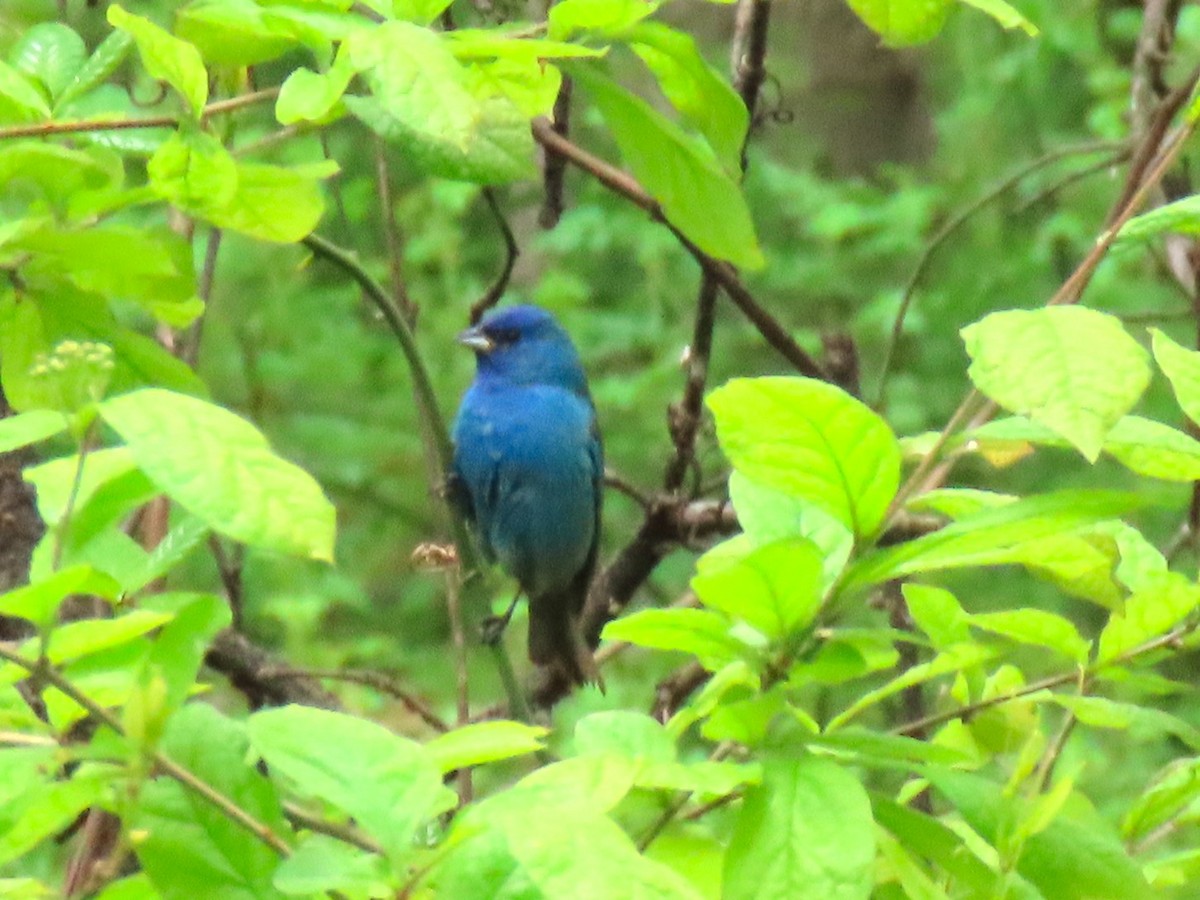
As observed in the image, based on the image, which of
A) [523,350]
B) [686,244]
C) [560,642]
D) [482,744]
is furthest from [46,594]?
[523,350]

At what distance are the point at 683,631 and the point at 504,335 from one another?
2842mm

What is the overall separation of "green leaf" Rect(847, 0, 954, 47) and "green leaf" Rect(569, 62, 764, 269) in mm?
166

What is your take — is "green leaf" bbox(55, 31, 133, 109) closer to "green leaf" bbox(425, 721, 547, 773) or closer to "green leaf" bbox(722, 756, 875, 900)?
"green leaf" bbox(425, 721, 547, 773)

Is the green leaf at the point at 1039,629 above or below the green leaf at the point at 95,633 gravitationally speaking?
below

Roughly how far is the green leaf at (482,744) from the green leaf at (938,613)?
310mm

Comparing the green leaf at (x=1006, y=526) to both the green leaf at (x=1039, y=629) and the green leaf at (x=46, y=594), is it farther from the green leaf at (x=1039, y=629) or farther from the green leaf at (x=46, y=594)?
the green leaf at (x=46, y=594)

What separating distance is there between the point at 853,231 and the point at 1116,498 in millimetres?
5051

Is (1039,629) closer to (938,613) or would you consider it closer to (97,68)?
(938,613)

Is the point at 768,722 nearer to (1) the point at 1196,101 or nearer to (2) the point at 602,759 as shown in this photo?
(2) the point at 602,759

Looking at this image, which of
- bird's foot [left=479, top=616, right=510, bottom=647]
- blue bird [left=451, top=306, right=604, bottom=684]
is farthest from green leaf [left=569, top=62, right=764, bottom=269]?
blue bird [left=451, top=306, right=604, bottom=684]

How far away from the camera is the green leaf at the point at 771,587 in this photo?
0.90 m

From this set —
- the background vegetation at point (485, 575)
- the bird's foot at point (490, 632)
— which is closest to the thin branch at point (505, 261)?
the background vegetation at point (485, 575)

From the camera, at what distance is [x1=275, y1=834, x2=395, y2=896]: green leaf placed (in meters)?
0.79

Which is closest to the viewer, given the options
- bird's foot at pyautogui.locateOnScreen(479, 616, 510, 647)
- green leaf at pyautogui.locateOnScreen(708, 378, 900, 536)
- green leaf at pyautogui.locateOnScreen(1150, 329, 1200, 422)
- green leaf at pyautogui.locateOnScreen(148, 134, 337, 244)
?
green leaf at pyautogui.locateOnScreen(708, 378, 900, 536)
